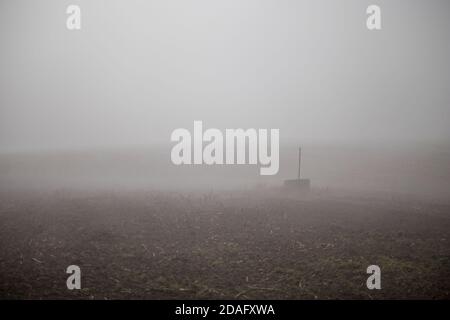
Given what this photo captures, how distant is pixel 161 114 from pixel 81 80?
4502 cm

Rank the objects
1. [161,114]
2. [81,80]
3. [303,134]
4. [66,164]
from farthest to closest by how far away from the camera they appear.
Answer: [81,80]
[161,114]
[303,134]
[66,164]

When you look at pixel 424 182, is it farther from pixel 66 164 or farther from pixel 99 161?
pixel 66 164

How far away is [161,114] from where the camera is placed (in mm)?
109312

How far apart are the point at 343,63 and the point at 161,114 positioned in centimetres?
10432

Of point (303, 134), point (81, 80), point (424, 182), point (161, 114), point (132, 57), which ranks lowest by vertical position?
point (424, 182)

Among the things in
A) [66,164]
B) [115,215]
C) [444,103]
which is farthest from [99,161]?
[444,103]

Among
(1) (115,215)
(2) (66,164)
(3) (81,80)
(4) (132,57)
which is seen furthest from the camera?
(4) (132,57)

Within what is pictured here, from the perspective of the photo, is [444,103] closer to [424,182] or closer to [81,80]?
[424,182]

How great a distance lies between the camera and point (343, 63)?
15938 centimetres
